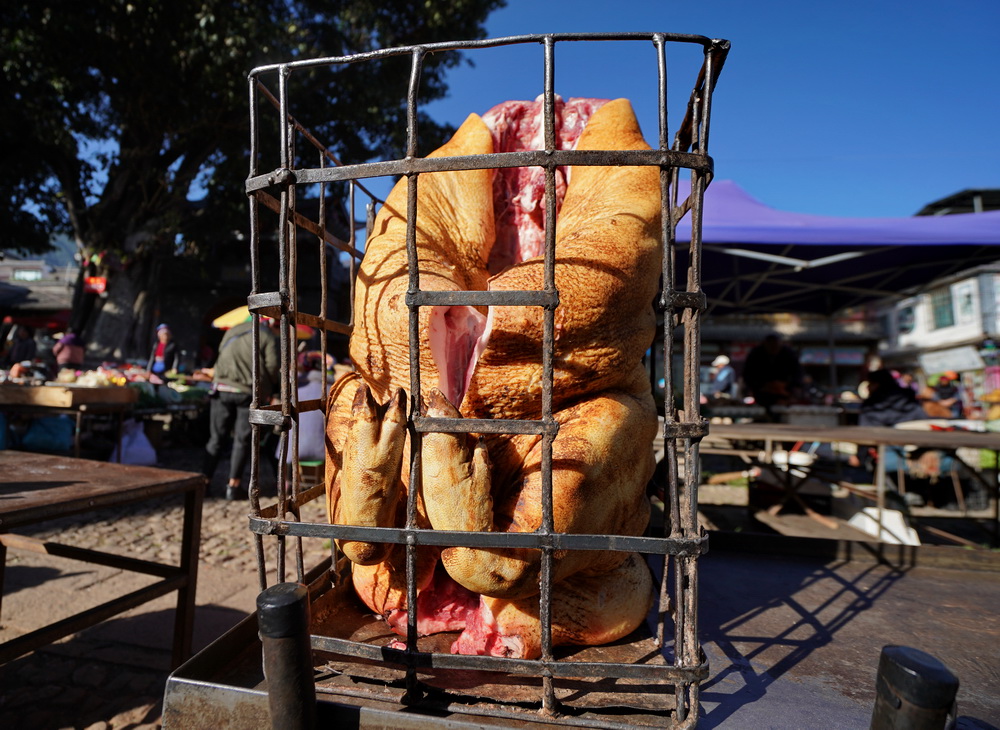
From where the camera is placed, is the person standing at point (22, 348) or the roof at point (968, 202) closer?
the person standing at point (22, 348)

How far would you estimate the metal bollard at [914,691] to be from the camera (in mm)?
720

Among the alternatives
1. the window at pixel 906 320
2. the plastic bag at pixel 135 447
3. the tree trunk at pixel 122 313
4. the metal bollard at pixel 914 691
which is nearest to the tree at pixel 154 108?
the tree trunk at pixel 122 313

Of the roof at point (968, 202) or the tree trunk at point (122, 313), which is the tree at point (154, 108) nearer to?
the tree trunk at point (122, 313)

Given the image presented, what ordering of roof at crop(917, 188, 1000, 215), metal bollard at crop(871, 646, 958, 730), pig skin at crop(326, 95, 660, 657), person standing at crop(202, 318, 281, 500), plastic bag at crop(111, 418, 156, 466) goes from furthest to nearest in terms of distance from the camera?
roof at crop(917, 188, 1000, 215)
plastic bag at crop(111, 418, 156, 466)
person standing at crop(202, 318, 281, 500)
pig skin at crop(326, 95, 660, 657)
metal bollard at crop(871, 646, 958, 730)

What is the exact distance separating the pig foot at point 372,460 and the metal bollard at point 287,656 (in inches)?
11.9

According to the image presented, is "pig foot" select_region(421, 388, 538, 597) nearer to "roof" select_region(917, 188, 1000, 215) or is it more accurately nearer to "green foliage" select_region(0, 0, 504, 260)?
"green foliage" select_region(0, 0, 504, 260)

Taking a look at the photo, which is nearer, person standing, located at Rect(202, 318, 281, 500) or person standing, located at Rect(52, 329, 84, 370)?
person standing, located at Rect(202, 318, 281, 500)

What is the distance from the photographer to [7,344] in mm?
13188

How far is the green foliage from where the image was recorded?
363 inches

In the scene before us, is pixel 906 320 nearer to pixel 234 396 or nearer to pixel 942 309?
pixel 942 309

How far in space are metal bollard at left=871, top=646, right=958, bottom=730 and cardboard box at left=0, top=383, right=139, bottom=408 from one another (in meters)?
6.83

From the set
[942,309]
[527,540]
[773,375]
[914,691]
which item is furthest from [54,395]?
[942,309]

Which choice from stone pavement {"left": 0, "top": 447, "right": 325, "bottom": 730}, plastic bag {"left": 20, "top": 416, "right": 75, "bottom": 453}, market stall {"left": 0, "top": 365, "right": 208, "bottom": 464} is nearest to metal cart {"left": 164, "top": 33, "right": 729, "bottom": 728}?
stone pavement {"left": 0, "top": 447, "right": 325, "bottom": 730}

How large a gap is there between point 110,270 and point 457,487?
44.7ft
